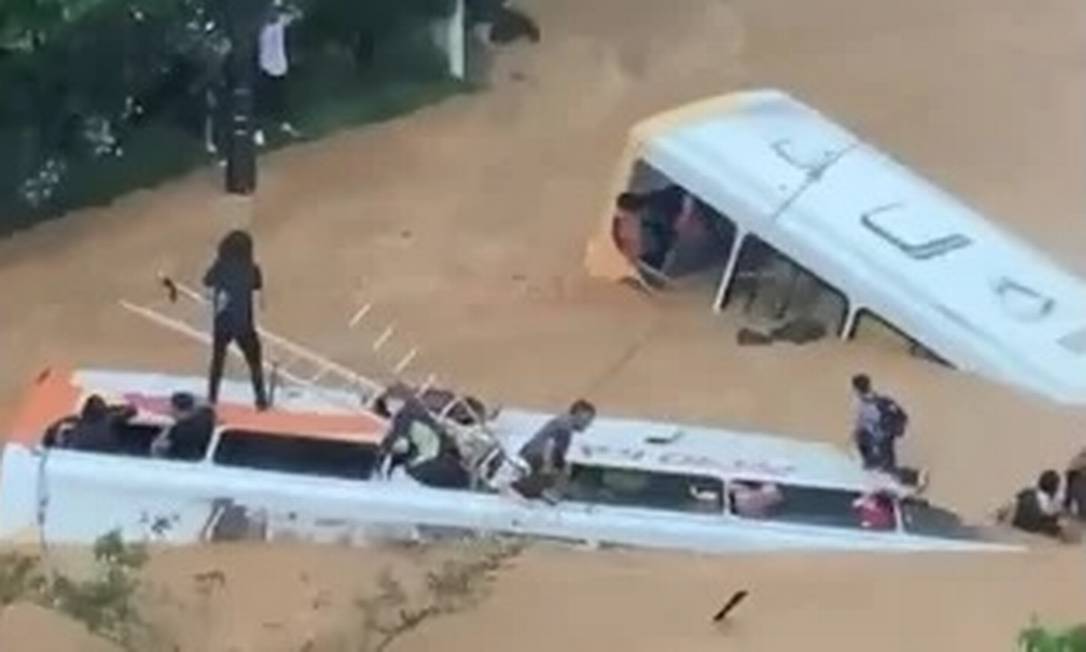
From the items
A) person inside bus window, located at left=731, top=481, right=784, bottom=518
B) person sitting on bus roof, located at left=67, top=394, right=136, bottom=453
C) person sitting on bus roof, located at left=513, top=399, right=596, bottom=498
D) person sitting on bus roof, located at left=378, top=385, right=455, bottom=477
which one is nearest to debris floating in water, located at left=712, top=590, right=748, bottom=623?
person inside bus window, located at left=731, top=481, right=784, bottom=518

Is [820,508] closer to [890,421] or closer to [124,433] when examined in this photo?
[890,421]

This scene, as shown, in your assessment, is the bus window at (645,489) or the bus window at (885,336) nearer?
the bus window at (645,489)

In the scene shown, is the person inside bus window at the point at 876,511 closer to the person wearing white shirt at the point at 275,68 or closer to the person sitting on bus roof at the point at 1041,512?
the person sitting on bus roof at the point at 1041,512

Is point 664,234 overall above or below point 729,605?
above

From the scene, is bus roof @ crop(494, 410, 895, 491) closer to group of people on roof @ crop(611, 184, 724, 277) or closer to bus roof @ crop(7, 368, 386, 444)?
bus roof @ crop(7, 368, 386, 444)

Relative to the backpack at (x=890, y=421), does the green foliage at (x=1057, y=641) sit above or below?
above

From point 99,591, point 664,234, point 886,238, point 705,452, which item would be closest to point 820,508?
point 705,452

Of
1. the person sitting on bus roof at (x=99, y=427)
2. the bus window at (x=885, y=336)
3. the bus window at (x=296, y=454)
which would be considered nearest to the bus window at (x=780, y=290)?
the bus window at (x=885, y=336)
